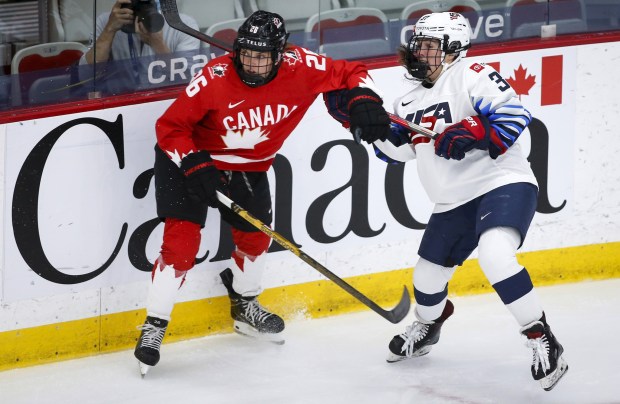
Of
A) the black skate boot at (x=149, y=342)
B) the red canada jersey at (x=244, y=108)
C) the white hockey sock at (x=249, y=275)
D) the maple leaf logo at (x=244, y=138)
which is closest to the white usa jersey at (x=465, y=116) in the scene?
the red canada jersey at (x=244, y=108)

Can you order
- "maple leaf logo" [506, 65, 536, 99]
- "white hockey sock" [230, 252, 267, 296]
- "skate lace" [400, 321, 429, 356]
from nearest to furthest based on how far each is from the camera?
"skate lace" [400, 321, 429, 356] → "white hockey sock" [230, 252, 267, 296] → "maple leaf logo" [506, 65, 536, 99]

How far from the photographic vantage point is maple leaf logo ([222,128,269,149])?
4031 millimetres

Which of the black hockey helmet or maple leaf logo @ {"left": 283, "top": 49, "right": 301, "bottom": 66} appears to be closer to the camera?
the black hockey helmet

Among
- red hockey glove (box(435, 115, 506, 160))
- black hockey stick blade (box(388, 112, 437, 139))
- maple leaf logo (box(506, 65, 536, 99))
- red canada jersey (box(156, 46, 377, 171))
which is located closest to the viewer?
red hockey glove (box(435, 115, 506, 160))

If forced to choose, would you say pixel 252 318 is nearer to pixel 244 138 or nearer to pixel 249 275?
pixel 249 275

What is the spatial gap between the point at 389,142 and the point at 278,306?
0.95 m

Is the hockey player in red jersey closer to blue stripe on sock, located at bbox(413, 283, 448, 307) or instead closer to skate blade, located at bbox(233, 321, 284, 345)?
skate blade, located at bbox(233, 321, 284, 345)

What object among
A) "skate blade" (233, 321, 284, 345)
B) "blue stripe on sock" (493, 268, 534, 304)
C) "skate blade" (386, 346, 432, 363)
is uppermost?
"blue stripe on sock" (493, 268, 534, 304)

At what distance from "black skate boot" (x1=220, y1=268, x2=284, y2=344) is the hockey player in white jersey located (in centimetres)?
58

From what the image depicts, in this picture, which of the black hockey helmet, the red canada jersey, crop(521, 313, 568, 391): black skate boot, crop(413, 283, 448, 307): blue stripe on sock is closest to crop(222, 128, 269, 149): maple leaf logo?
the red canada jersey

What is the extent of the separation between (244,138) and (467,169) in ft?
2.50

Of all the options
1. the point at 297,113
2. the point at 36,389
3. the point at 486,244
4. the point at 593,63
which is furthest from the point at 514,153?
the point at 36,389

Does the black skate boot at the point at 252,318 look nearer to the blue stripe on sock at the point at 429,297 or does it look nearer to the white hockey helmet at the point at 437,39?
the blue stripe on sock at the point at 429,297

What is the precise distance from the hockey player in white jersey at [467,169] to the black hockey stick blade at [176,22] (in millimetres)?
786
